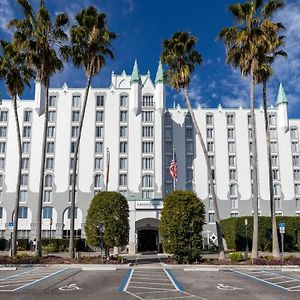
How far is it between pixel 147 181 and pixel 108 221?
38761 mm

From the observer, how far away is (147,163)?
68.9m

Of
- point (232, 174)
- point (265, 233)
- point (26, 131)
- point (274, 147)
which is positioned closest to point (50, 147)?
point (26, 131)

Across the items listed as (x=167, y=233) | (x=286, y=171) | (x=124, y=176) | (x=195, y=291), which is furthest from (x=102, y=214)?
(x=286, y=171)

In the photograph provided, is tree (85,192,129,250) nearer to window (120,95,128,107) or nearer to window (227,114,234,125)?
window (120,95,128,107)

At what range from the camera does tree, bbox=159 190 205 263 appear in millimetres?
28703

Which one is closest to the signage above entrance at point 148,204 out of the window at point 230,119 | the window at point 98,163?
the window at point 98,163

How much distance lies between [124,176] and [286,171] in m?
29.8

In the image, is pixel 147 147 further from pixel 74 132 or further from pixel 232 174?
pixel 232 174

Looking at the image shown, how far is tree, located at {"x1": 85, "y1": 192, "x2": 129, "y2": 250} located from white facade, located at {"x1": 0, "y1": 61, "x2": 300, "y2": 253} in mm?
36436

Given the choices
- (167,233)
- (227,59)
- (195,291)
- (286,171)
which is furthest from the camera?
(286,171)

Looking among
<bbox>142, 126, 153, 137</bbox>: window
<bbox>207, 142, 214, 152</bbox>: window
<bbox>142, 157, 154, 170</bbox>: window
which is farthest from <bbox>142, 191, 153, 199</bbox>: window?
<bbox>207, 142, 214, 152</bbox>: window

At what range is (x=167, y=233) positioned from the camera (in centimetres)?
2927

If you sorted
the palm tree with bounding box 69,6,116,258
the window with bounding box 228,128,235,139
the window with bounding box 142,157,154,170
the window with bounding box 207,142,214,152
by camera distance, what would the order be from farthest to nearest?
the window with bounding box 228,128,235,139 < the window with bounding box 207,142,214,152 < the window with bounding box 142,157,154,170 < the palm tree with bounding box 69,6,116,258

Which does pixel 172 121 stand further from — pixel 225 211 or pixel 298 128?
pixel 298 128
